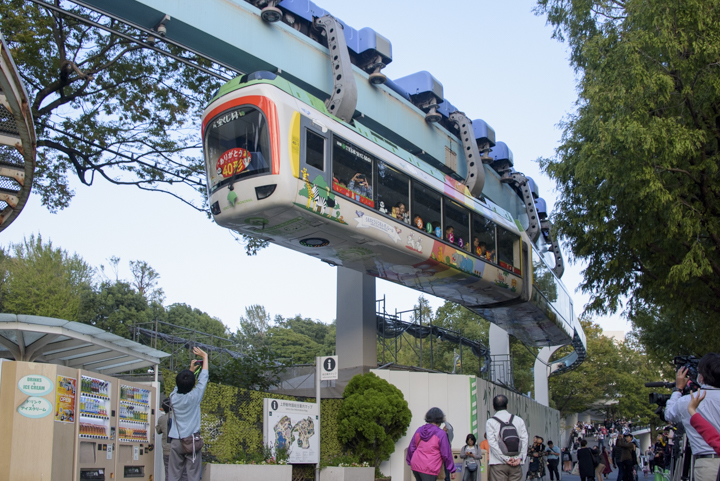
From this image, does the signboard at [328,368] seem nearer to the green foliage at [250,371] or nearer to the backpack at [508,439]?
the green foliage at [250,371]

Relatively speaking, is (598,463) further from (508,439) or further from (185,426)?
(185,426)

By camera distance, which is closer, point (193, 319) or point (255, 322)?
point (193, 319)

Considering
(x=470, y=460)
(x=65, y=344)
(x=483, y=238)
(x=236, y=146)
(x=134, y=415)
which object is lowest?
(x=470, y=460)

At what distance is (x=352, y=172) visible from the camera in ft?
39.0

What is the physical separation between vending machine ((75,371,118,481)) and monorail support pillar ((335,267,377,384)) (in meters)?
8.73

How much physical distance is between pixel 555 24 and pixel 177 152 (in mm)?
9680

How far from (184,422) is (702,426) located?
16.8 ft

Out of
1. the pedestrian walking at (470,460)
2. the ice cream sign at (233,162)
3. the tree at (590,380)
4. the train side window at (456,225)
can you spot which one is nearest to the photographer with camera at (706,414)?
the ice cream sign at (233,162)

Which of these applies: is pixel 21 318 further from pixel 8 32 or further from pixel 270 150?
pixel 8 32

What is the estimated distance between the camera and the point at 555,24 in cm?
1510

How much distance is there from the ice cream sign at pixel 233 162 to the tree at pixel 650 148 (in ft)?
20.8

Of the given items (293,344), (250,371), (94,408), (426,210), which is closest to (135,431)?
(94,408)

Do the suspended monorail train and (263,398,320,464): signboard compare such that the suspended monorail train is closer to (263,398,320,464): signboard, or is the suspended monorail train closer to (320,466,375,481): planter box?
(263,398,320,464): signboard

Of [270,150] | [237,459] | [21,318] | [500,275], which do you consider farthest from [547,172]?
[21,318]
